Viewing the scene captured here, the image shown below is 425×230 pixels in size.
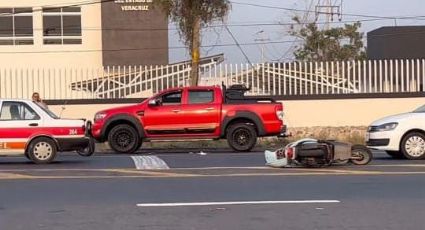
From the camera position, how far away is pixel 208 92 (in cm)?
2058

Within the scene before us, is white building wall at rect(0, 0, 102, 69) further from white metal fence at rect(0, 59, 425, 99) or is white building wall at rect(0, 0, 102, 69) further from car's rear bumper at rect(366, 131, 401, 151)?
car's rear bumper at rect(366, 131, 401, 151)

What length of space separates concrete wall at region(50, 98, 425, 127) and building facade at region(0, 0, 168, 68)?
18.3 meters

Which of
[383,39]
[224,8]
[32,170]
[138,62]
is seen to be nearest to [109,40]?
[138,62]

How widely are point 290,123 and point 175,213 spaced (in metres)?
17.5

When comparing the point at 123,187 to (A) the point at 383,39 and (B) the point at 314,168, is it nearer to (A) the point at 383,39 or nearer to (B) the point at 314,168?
(B) the point at 314,168

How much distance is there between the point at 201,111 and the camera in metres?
20.5

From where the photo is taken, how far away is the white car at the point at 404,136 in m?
16.6

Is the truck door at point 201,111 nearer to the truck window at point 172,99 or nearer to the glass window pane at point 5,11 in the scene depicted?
the truck window at point 172,99

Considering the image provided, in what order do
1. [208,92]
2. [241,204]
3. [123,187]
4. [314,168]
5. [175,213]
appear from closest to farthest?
[175,213], [241,204], [123,187], [314,168], [208,92]

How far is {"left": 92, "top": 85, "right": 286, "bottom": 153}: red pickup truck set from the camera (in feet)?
67.2

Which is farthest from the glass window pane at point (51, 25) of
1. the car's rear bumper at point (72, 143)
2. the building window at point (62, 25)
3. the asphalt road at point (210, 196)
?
the asphalt road at point (210, 196)

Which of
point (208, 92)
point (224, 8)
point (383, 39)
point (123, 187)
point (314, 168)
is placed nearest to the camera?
point (123, 187)

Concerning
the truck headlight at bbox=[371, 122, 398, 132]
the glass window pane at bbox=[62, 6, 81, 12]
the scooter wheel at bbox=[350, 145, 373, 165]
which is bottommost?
the scooter wheel at bbox=[350, 145, 373, 165]

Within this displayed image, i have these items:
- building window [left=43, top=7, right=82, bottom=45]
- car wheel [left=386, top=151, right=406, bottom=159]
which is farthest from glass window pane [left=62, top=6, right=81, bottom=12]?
car wheel [left=386, top=151, right=406, bottom=159]
